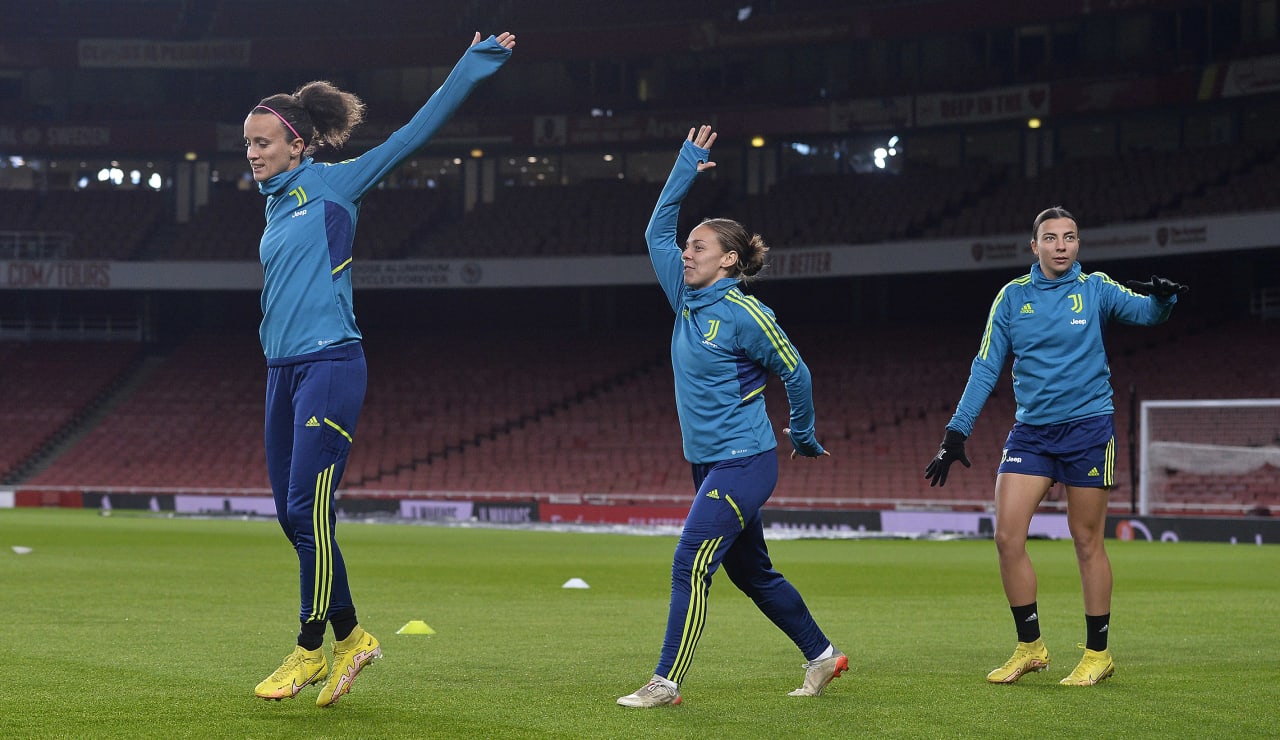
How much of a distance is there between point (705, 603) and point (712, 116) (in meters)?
34.6

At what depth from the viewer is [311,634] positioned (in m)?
5.73

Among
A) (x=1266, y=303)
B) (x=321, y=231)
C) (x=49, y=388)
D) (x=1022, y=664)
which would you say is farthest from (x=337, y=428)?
(x=49, y=388)

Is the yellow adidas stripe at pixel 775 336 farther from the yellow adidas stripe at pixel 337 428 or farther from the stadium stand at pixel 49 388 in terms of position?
the stadium stand at pixel 49 388

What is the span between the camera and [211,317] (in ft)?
146

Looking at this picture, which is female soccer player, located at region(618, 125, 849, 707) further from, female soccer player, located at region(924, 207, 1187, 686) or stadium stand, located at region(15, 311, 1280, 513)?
stadium stand, located at region(15, 311, 1280, 513)

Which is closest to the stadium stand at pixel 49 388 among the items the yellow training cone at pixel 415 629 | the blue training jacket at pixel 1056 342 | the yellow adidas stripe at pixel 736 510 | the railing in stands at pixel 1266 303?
the railing in stands at pixel 1266 303

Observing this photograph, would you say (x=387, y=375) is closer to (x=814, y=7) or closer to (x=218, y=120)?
(x=218, y=120)

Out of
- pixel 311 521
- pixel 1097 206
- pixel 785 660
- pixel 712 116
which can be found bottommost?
pixel 785 660

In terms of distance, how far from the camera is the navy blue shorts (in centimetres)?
698

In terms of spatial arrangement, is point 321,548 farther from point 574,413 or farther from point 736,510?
point 574,413

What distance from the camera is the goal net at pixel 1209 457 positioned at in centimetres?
2369

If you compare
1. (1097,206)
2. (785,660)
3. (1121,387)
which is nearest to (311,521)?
(785,660)

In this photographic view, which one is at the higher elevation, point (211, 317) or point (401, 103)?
point (401, 103)

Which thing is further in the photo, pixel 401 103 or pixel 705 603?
pixel 401 103
